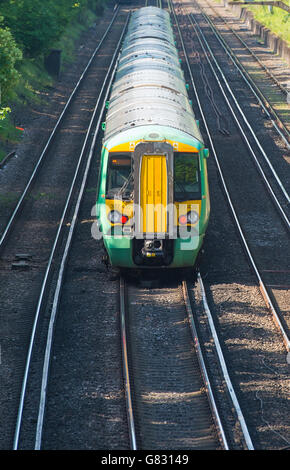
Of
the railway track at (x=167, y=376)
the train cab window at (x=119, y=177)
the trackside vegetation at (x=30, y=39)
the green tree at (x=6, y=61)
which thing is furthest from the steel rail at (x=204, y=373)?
the trackside vegetation at (x=30, y=39)

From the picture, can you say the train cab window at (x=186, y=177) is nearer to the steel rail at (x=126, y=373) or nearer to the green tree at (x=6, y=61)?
the steel rail at (x=126, y=373)

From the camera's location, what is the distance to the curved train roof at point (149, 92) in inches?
648

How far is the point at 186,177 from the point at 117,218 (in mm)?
1813

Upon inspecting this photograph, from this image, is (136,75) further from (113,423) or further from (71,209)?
(113,423)

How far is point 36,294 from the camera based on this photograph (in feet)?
48.7

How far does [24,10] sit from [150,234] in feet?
73.3

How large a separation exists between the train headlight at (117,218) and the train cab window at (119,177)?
1.22ft

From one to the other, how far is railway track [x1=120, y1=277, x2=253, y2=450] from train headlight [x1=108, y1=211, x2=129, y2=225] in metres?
1.54

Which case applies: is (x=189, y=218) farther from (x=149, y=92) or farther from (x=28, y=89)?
(x=28, y=89)

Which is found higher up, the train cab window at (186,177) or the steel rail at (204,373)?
the train cab window at (186,177)

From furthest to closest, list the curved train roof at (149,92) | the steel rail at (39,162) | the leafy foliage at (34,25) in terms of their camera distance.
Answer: the leafy foliage at (34,25) → the steel rail at (39,162) → the curved train roof at (149,92)

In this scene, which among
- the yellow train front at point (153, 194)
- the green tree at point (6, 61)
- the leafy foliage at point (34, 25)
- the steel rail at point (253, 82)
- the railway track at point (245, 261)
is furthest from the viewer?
the leafy foliage at point (34, 25)

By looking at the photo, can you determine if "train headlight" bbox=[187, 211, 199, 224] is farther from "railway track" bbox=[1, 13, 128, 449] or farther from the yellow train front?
"railway track" bbox=[1, 13, 128, 449]
